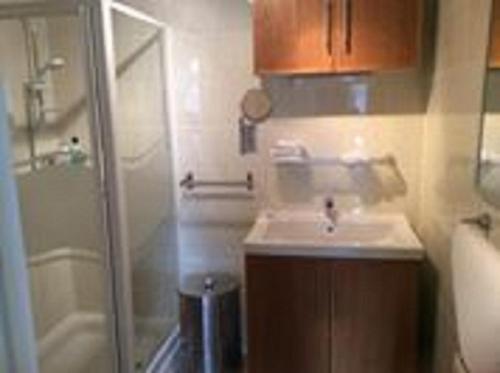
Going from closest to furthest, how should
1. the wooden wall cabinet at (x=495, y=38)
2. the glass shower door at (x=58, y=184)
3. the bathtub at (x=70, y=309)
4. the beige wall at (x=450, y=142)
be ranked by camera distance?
the wooden wall cabinet at (x=495, y=38)
the beige wall at (x=450, y=142)
the glass shower door at (x=58, y=184)
the bathtub at (x=70, y=309)

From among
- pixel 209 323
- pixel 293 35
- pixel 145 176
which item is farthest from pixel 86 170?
pixel 293 35

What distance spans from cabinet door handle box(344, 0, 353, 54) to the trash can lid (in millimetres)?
1260

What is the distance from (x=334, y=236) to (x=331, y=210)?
193 millimetres

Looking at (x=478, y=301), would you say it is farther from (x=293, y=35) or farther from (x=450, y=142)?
(x=293, y=35)

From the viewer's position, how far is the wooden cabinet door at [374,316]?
1.92 meters

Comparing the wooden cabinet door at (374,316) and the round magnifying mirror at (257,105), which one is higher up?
the round magnifying mirror at (257,105)

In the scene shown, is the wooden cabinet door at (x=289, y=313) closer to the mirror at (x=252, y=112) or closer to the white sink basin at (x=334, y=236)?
the white sink basin at (x=334, y=236)

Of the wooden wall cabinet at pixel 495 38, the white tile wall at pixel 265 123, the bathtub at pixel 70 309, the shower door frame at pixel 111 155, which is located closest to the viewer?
the wooden wall cabinet at pixel 495 38

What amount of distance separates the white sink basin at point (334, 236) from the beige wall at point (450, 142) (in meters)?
0.14

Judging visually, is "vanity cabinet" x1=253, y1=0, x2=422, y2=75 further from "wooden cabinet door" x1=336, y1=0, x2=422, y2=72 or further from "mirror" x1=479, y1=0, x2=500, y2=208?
"mirror" x1=479, y1=0, x2=500, y2=208

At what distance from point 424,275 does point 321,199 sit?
1.99ft

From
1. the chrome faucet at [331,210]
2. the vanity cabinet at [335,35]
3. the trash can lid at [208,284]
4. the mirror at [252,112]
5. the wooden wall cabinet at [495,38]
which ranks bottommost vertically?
the trash can lid at [208,284]

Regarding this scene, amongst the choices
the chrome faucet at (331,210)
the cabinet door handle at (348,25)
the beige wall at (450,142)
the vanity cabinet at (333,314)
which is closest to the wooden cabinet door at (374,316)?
the vanity cabinet at (333,314)

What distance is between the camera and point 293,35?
206cm
